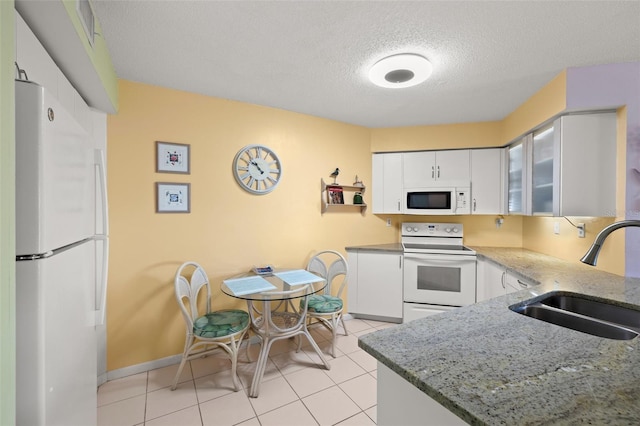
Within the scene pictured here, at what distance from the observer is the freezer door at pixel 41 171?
0.74 m

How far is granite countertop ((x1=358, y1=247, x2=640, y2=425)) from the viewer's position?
0.58 m

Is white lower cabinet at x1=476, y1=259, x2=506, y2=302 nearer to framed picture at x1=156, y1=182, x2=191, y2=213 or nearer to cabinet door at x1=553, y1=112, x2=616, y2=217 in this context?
cabinet door at x1=553, y1=112, x2=616, y2=217

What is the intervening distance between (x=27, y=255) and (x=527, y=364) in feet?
4.57

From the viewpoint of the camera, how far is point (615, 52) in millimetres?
1771

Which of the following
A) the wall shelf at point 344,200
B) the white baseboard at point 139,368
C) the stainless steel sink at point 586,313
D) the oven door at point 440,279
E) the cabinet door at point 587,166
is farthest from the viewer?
the wall shelf at point 344,200

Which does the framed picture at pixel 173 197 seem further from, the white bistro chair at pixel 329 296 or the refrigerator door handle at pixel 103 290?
the white bistro chair at pixel 329 296

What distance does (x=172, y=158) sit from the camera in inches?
93.3

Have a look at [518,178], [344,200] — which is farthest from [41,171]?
[518,178]

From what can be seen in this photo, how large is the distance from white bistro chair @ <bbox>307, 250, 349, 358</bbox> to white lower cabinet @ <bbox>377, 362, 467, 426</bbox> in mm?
1599

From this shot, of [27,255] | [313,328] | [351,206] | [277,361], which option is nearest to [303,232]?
[351,206]

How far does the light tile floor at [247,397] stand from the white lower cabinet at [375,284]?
0.81 metres

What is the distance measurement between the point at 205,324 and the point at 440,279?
2373 mm

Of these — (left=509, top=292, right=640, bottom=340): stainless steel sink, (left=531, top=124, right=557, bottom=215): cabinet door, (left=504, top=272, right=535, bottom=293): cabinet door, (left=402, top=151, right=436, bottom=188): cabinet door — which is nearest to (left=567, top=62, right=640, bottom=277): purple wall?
(left=531, top=124, right=557, bottom=215): cabinet door

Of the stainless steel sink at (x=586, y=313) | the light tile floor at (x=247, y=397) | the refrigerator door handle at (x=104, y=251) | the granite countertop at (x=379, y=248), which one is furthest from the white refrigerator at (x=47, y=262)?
the granite countertop at (x=379, y=248)
